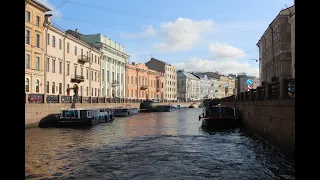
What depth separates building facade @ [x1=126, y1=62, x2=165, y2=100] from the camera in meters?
85.7

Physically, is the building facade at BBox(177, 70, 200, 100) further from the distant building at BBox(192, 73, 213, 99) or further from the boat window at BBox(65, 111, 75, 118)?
the boat window at BBox(65, 111, 75, 118)

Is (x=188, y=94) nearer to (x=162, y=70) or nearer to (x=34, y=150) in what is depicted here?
(x=162, y=70)

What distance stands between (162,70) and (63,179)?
109821 millimetres

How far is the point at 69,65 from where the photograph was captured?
51.1m

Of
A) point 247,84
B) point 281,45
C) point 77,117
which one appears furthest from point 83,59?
point 281,45

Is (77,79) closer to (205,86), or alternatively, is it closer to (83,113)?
(83,113)

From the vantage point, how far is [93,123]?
36.6 meters

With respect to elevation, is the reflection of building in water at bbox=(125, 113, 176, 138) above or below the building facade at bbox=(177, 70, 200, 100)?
below

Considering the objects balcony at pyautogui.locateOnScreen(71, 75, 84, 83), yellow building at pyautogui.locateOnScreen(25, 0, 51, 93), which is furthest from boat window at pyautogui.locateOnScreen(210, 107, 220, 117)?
balcony at pyautogui.locateOnScreen(71, 75, 84, 83)

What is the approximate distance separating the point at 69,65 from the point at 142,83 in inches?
1739

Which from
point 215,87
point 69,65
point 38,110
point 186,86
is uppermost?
point 69,65

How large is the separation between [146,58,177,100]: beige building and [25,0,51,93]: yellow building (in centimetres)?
8007

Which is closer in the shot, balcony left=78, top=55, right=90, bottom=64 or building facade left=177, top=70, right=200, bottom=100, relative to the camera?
balcony left=78, top=55, right=90, bottom=64
